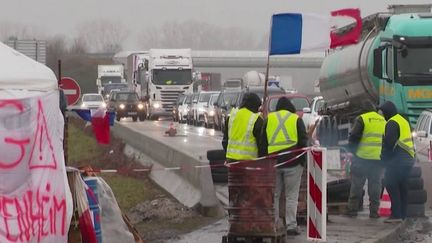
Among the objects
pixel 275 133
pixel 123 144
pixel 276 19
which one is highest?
pixel 276 19

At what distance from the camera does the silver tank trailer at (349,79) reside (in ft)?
94.4

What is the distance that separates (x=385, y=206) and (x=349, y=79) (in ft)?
47.4

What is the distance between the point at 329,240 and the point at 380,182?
2918 mm

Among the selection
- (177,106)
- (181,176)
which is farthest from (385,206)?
(177,106)

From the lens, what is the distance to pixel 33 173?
9.05m

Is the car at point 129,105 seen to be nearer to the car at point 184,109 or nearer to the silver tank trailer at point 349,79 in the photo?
the car at point 184,109

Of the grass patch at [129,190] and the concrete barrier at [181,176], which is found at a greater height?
the concrete barrier at [181,176]

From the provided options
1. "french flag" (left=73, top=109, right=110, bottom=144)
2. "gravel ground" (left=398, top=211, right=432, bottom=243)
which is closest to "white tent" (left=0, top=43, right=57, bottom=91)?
"french flag" (left=73, top=109, right=110, bottom=144)

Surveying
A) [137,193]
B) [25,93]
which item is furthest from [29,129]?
[137,193]

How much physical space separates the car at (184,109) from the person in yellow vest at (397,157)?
40388 millimetres

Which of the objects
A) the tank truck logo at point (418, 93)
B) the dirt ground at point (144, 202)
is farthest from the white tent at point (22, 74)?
the tank truck logo at point (418, 93)

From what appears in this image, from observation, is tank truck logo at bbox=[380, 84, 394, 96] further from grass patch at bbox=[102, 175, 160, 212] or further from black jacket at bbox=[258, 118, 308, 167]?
black jacket at bbox=[258, 118, 308, 167]

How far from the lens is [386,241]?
43.9 ft

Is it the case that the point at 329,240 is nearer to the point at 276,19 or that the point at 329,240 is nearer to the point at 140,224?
the point at 276,19
